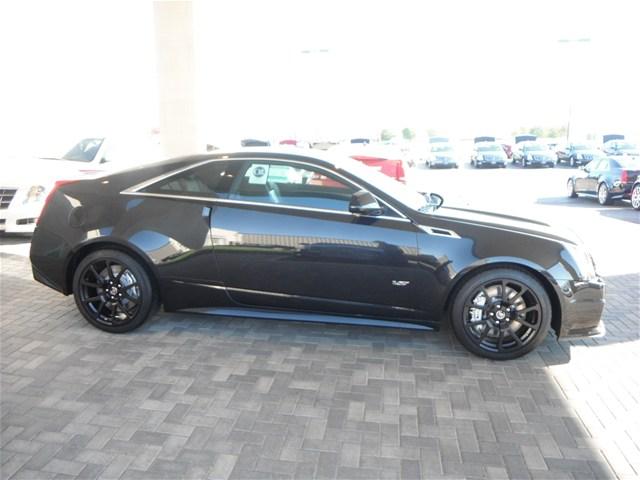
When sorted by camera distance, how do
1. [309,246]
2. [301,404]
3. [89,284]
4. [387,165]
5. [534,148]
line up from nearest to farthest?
[301,404]
[309,246]
[89,284]
[387,165]
[534,148]

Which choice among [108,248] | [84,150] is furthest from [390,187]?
[84,150]

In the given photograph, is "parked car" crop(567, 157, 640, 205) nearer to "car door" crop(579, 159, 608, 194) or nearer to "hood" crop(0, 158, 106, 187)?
"car door" crop(579, 159, 608, 194)

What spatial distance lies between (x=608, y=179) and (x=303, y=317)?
12122 mm

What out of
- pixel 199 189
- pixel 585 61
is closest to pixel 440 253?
pixel 199 189

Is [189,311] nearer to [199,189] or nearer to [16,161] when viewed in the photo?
[199,189]

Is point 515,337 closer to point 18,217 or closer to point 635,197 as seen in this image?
point 18,217

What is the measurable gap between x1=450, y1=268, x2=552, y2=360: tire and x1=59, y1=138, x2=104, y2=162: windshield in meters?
7.15

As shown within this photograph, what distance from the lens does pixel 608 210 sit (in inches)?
495

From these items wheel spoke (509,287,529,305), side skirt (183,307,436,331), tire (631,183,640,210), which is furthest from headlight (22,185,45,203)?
tire (631,183,640,210)

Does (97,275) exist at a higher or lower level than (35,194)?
lower

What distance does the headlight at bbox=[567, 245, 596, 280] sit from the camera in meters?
3.85

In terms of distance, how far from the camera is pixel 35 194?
7.86 meters

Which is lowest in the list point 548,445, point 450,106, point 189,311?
point 548,445

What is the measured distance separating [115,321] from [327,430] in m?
2.25
